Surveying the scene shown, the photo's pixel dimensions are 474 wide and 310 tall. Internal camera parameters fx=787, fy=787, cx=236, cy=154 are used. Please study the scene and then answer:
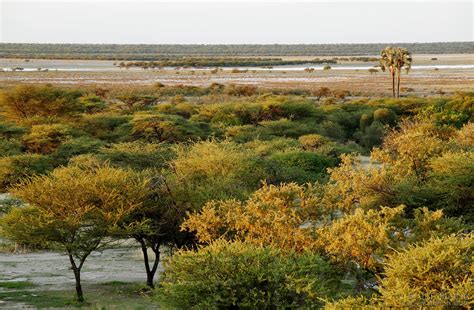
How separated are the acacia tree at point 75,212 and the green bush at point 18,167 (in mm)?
12937

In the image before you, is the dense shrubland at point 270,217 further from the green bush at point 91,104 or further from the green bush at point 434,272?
the green bush at point 91,104

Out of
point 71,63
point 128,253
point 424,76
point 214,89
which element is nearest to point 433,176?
point 128,253

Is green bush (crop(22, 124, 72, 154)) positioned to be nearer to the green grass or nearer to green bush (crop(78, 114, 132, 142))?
green bush (crop(78, 114, 132, 142))

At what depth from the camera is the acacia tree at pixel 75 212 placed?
2064 centimetres

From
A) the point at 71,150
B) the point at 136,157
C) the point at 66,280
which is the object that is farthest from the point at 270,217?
the point at 71,150

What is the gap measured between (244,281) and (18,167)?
23001mm

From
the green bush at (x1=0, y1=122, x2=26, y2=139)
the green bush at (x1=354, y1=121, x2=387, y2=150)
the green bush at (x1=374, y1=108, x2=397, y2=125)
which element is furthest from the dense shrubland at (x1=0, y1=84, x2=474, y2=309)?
the green bush at (x1=374, y1=108, x2=397, y2=125)

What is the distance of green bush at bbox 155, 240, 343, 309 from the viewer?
14.1 metres

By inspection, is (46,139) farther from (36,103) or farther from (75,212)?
(75,212)

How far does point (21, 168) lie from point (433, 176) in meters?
19.8

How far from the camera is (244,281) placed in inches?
564

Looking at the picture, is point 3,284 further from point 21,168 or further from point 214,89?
point 214,89

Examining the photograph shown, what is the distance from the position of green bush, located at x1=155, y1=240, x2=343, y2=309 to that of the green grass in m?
4.46

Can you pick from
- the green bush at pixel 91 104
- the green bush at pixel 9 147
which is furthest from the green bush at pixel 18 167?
the green bush at pixel 91 104
